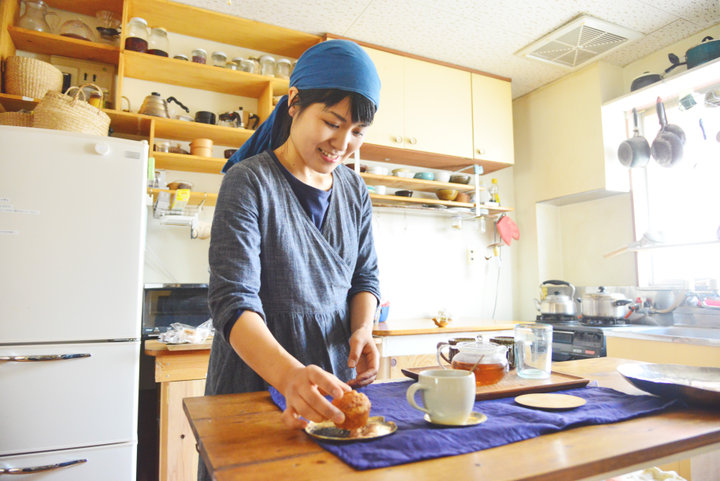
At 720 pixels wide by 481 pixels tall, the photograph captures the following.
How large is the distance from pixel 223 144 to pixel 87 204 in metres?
1.13

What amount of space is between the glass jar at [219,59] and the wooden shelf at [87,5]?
1.81ft

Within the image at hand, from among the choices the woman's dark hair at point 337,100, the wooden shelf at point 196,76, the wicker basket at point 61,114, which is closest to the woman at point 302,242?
the woman's dark hair at point 337,100

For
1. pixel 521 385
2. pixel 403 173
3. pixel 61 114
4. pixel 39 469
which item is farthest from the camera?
pixel 403 173

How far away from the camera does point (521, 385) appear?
925 millimetres

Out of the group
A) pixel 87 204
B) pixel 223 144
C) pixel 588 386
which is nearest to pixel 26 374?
pixel 87 204

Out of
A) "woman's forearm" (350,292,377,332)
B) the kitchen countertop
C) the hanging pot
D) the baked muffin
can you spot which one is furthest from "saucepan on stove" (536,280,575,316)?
the baked muffin

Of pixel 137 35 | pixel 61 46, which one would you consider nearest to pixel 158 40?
pixel 137 35

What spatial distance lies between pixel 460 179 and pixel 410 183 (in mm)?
416

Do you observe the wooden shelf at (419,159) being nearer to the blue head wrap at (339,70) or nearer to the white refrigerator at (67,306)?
the white refrigerator at (67,306)

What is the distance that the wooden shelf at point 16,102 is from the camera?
7.37 ft

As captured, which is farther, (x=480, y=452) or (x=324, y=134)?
(x=324, y=134)

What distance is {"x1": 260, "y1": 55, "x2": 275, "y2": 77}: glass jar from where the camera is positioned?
9.71 ft

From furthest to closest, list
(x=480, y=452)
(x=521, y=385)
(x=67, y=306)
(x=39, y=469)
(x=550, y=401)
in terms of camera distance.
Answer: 1. (x=67, y=306)
2. (x=39, y=469)
3. (x=521, y=385)
4. (x=550, y=401)
5. (x=480, y=452)

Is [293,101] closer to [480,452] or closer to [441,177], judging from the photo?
[480,452]
